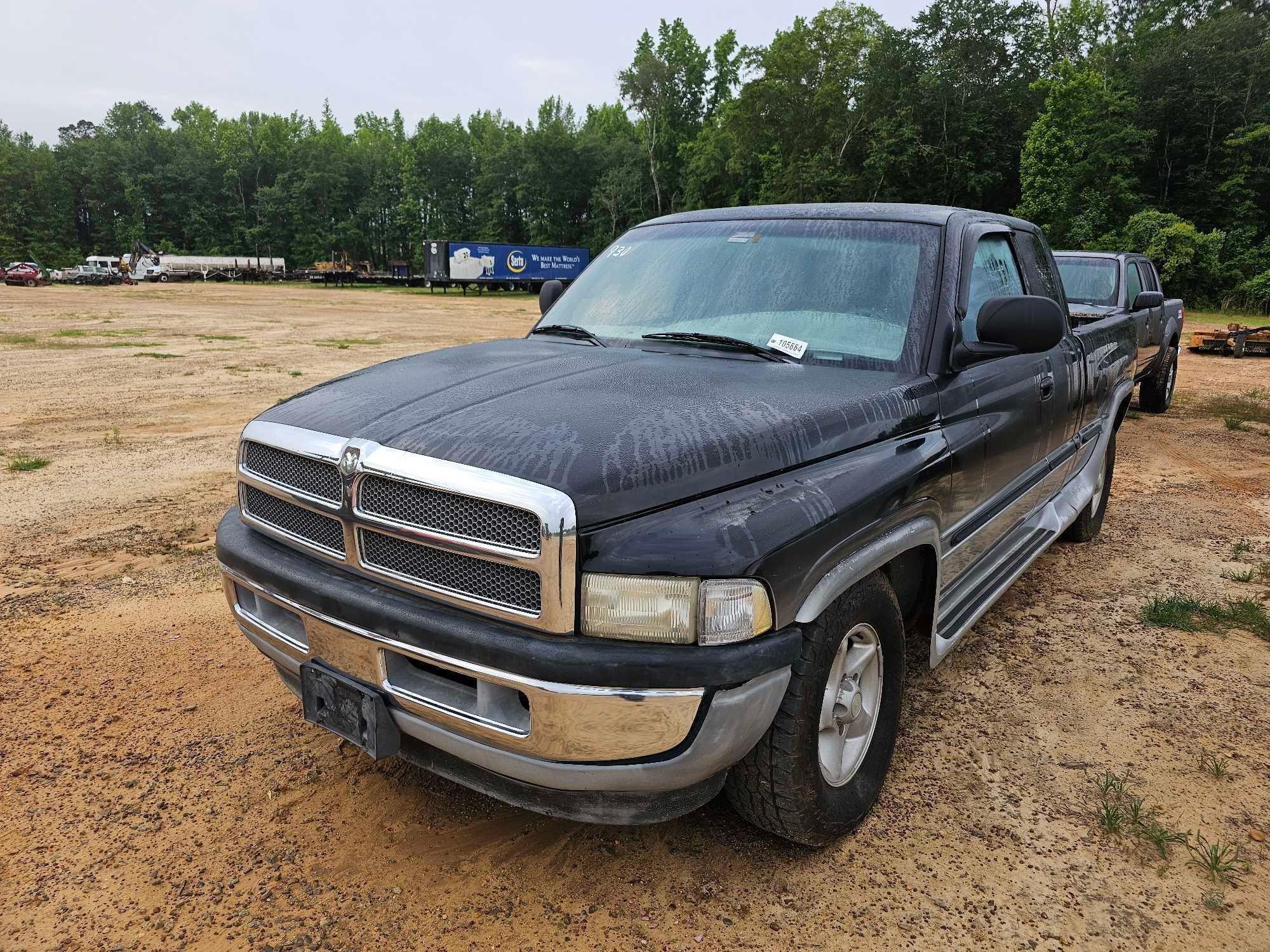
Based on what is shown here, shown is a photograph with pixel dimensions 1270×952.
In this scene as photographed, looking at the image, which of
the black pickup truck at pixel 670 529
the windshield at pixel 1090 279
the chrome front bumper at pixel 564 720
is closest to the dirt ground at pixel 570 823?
the black pickup truck at pixel 670 529

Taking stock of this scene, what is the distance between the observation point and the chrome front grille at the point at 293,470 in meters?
2.28

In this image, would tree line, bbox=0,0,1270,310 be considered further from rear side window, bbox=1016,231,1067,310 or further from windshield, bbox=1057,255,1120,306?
rear side window, bbox=1016,231,1067,310

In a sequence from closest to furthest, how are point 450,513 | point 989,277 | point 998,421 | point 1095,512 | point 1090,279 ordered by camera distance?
point 450,513 < point 998,421 < point 989,277 < point 1095,512 < point 1090,279

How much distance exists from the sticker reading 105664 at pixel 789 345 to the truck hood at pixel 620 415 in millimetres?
86

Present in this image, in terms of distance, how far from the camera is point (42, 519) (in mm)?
5688

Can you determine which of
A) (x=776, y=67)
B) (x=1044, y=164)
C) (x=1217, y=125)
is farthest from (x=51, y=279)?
(x=1217, y=125)

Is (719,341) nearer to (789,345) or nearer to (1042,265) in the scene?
(789,345)

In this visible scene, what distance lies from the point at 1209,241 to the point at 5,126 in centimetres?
13749

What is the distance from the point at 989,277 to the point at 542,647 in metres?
2.63

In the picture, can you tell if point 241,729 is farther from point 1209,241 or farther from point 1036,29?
point 1036,29

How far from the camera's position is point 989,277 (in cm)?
346

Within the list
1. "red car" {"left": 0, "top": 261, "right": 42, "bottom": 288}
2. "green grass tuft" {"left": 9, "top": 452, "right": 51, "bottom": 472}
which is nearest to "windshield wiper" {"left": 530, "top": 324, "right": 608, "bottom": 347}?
"green grass tuft" {"left": 9, "top": 452, "right": 51, "bottom": 472}

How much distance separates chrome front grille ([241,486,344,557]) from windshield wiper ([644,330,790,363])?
4.67 feet

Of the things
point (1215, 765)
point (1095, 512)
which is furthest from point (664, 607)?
point (1095, 512)
